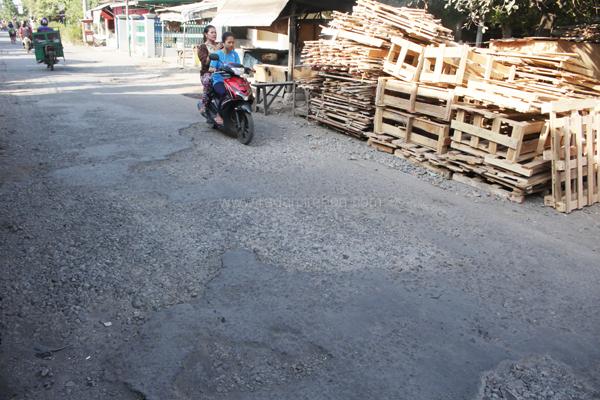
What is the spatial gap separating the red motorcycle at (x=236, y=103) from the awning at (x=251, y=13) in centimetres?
383

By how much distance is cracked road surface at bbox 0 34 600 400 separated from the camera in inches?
111

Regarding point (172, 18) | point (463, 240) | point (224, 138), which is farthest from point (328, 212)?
point (172, 18)

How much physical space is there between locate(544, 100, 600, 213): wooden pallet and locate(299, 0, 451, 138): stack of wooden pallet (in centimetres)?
286

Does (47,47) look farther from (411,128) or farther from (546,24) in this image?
(546,24)

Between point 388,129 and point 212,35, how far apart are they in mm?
3769

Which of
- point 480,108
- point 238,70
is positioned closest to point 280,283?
→ point 480,108

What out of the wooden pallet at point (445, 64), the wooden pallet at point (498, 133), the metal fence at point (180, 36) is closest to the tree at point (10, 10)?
the metal fence at point (180, 36)

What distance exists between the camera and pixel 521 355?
309 cm

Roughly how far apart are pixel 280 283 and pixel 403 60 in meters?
5.38

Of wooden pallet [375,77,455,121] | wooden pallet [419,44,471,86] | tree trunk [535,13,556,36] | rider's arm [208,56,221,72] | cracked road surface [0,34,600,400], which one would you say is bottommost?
cracked road surface [0,34,600,400]

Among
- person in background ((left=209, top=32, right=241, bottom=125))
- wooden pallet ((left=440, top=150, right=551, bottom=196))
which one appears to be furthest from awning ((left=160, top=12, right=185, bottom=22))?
wooden pallet ((left=440, top=150, right=551, bottom=196))

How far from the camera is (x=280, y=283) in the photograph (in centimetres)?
380

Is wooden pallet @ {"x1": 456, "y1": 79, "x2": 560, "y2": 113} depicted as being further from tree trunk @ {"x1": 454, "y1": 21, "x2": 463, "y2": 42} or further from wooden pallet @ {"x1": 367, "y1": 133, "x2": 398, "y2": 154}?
tree trunk @ {"x1": 454, "y1": 21, "x2": 463, "y2": 42}

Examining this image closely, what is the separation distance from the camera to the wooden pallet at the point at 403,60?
7579mm
